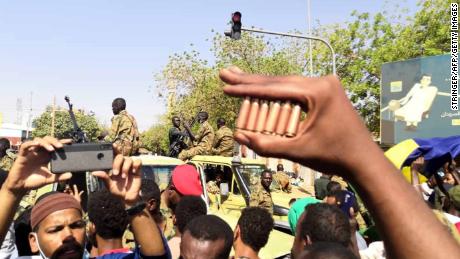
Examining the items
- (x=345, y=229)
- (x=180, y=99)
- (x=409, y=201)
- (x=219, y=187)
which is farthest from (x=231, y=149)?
(x=180, y=99)

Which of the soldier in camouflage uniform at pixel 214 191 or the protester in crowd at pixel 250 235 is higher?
the protester in crowd at pixel 250 235

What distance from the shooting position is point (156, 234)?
248cm

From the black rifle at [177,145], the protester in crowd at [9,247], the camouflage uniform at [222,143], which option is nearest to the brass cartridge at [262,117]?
the protester in crowd at [9,247]

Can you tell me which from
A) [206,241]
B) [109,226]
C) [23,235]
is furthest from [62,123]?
[206,241]

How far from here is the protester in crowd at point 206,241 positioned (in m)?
2.65

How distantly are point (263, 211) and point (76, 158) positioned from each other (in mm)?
2194

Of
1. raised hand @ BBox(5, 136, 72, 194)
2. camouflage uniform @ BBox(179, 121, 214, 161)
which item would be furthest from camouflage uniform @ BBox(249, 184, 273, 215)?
raised hand @ BBox(5, 136, 72, 194)

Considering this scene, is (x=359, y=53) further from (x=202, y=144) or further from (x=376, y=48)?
(x=202, y=144)

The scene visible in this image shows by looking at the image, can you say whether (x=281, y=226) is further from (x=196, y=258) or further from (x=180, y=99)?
(x=180, y=99)

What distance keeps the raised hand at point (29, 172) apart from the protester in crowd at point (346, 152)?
1108 millimetres

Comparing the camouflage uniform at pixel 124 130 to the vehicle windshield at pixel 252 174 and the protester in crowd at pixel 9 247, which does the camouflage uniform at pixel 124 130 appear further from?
the protester in crowd at pixel 9 247

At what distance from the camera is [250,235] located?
3369mm

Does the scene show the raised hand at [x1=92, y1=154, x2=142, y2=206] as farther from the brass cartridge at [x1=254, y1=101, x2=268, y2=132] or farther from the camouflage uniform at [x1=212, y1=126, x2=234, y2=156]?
the camouflage uniform at [x1=212, y1=126, x2=234, y2=156]

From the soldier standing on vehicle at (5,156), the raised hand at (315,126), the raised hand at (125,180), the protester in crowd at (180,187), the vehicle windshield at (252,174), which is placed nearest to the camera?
the raised hand at (315,126)
